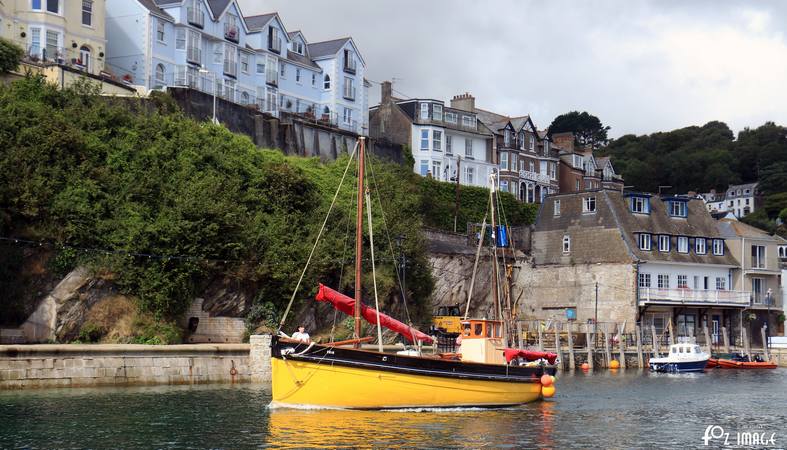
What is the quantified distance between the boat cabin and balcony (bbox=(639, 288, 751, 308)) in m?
36.9

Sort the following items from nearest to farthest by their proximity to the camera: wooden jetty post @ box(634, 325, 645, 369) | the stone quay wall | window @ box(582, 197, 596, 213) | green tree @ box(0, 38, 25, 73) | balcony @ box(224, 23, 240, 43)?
1. the stone quay wall
2. green tree @ box(0, 38, 25, 73)
3. wooden jetty post @ box(634, 325, 645, 369)
4. window @ box(582, 197, 596, 213)
5. balcony @ box(224, 23, 240, 43)

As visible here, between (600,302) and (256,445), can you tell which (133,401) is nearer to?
(256,445)

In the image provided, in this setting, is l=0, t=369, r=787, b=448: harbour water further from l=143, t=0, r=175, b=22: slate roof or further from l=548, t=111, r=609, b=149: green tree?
l=548, t=111, r=609, b=149: green tree

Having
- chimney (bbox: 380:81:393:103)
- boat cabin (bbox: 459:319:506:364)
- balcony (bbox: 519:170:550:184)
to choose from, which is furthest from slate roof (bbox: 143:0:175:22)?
boat cabin (bbox: 459:319:506:364)

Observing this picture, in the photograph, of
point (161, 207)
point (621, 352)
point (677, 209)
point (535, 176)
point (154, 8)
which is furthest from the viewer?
point (535, 176)

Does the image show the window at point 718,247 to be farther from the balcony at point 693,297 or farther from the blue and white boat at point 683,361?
the blue and white boat at point 683,361

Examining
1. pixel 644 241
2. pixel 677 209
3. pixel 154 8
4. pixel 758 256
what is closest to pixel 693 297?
pixel 644 241

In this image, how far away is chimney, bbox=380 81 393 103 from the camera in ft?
314

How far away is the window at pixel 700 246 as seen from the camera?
8072cm

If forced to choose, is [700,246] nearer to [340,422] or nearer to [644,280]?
[644,280]

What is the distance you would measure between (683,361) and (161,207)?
34373mm

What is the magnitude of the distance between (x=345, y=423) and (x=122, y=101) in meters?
33.5

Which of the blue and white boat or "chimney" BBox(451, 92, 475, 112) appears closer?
the blue and white boat

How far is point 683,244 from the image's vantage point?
80.1 metres
